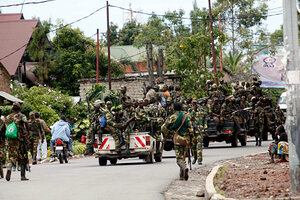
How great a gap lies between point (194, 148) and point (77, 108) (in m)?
20.3

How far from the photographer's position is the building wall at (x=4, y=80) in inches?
1639

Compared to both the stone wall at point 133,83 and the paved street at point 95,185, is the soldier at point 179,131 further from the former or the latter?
the stone wall at point 133,83

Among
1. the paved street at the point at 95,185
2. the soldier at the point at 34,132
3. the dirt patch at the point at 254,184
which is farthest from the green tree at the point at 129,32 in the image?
the dirt patch at the point at 254,184

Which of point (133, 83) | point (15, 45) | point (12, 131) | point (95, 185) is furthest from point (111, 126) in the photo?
point (15, 45)

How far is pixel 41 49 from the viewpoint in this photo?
49062 mm

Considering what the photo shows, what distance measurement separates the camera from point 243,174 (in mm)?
12344

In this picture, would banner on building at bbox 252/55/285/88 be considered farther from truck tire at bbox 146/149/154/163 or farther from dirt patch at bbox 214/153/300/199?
dirt patch at bbox 214/153/300/199

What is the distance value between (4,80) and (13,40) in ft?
26.8

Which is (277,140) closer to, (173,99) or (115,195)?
(115,195)

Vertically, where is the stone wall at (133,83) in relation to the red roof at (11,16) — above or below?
below

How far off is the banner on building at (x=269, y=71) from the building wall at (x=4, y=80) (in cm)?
2404

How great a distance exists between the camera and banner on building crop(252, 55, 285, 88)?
186ft

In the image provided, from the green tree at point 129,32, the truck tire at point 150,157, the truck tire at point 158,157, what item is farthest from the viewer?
the green tree at point 129,32

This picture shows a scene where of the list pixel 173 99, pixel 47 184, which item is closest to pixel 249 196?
pixel 47 184
